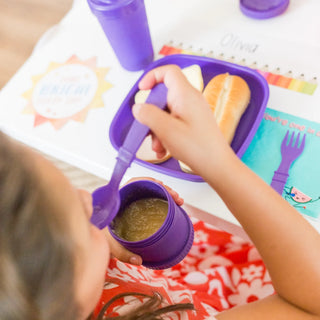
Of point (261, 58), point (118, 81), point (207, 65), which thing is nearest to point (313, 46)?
point (261, 58)

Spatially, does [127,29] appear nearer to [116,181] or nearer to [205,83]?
[205,83]

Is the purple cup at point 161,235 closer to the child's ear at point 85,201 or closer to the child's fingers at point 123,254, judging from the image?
the child's fingers at point 123,254

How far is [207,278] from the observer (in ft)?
2.39

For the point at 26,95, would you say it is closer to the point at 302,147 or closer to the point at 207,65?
the point at 207,65

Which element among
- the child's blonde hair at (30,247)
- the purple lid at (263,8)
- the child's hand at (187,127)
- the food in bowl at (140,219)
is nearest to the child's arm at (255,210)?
the child's hand at (187,127)

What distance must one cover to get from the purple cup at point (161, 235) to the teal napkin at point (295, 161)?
0.17 m

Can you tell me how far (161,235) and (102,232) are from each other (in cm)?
9

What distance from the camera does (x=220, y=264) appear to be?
76 centimetres

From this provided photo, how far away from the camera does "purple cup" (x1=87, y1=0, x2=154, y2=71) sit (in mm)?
685

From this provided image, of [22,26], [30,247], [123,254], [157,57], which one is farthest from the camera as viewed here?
[22,26]

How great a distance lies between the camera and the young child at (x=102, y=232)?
36cm

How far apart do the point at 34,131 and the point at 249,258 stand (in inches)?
22.1

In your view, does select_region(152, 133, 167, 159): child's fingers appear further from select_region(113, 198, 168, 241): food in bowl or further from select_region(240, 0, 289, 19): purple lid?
select_region(240, 0, 289, 19): purple lid

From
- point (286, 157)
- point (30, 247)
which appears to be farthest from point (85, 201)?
point (286, 157)
